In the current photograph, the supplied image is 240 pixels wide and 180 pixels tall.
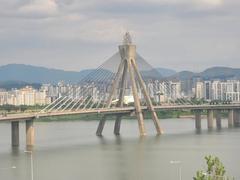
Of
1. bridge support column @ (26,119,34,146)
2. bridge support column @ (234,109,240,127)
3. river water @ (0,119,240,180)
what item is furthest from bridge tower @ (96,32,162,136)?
bridge support column @ (234,109,240,127)

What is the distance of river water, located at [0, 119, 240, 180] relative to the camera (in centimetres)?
1998

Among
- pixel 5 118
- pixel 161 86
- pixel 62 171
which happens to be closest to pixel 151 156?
pixel 62 171

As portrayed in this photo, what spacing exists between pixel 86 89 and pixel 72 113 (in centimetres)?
704

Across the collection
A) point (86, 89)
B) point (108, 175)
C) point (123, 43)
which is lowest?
point (108, 175)

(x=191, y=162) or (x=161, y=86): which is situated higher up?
(x=161, y=86)

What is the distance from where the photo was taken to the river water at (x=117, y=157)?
20.0 metres

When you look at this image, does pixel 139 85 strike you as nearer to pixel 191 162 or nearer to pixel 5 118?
pixel 5 118

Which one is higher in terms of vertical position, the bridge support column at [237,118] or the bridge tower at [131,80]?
the bridge tower at [131,80]

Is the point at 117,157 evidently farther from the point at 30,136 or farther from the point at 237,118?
the point at 237,118

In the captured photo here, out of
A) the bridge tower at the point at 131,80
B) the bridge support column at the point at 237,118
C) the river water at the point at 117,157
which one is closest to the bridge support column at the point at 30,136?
the river water at the point at 117,157

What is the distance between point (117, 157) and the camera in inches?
980

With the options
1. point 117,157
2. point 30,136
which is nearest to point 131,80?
point 30,136

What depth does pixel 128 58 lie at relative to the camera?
3847cm

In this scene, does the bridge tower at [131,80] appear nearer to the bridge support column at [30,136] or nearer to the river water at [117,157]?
the river water at [117,157]
